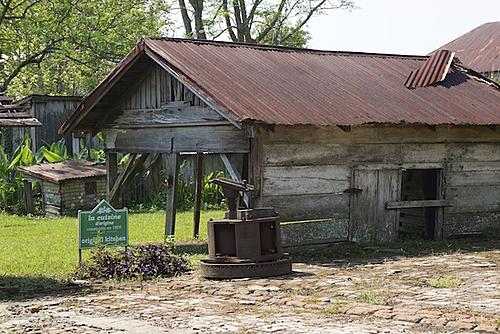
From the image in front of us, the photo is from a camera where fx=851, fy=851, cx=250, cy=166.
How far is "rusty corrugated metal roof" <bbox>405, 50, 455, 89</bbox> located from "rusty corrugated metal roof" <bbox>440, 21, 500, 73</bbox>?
1064cm

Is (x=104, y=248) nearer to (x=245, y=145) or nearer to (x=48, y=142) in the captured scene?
(x=245, y=145)

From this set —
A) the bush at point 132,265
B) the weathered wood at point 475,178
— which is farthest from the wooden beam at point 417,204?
the bush at point 132,265

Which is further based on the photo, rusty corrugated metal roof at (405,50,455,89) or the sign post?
rusty corrugated metal roof at (405,50,455,89)

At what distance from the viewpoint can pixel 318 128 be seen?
601 inches

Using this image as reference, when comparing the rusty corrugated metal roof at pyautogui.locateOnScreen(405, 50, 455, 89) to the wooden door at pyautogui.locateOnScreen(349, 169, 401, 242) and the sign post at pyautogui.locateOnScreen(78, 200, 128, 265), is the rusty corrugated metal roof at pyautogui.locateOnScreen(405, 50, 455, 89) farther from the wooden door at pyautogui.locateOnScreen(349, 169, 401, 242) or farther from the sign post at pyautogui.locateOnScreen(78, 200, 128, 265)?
the sign post at pyautogui.locateOnScreen(78, 200, 128, 265)

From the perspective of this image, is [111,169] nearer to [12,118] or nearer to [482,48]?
[12,118]

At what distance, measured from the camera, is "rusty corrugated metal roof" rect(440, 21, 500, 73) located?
2972 cm

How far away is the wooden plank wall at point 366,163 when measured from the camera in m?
14.8

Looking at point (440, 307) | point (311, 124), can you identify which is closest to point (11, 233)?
point (311, 124)

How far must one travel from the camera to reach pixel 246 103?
1423cm

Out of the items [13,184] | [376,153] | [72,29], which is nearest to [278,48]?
[376,153]

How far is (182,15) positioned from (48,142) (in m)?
12.1

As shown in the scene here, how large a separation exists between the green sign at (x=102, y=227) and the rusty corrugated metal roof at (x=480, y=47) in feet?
63.4

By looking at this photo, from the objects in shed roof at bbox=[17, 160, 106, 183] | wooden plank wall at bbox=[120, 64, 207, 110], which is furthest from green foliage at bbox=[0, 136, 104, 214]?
wooden plank wall at bbox=[120, 64, 207, 110]
